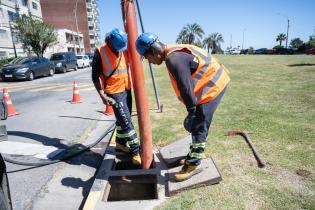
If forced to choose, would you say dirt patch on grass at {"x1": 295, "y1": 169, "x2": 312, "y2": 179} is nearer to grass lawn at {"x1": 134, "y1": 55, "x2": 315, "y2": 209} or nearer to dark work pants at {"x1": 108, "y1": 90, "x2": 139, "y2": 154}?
grass lawn at {"x1": 134, "y1": 55, "x2": 315, "y2": 209}

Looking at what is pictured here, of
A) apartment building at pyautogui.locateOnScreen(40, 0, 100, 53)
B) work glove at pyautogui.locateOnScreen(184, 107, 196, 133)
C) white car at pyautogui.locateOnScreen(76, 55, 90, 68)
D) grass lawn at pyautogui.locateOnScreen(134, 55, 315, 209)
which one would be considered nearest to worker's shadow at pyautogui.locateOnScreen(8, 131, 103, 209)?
grass lawn at pyautogui.locateOnScreen(134, 55, 315, 209)

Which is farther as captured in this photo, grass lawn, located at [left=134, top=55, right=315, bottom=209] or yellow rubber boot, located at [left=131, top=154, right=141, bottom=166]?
yellow rubber boot, located at [left=131, top=154, right=141, bottom=166]

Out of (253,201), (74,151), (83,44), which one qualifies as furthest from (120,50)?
(83,44)

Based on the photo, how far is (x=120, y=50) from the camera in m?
3.86

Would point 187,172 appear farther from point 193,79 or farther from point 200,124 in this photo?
point 193,79

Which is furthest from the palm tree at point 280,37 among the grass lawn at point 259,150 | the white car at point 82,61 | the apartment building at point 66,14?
the grass lawn at point 259,150

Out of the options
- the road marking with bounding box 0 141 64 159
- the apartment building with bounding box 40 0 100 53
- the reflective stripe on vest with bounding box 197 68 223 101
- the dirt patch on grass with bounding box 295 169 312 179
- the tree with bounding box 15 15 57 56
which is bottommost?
the road marking with bounding box 0 141 64 159

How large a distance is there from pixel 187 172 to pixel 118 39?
77.6 inches

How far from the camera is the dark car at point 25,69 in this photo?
18047 mm

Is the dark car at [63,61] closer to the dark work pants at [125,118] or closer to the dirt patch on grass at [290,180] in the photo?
the dark work pants at [125,118]

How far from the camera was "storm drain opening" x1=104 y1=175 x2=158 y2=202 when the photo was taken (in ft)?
12.6

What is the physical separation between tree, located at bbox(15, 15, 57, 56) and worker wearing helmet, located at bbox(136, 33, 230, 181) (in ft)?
101

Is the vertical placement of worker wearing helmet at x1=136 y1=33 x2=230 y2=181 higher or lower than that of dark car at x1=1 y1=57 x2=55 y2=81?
higher

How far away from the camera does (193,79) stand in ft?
10.4
